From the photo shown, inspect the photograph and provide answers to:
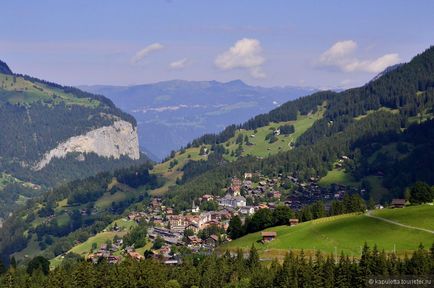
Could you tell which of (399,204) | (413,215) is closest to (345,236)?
(413,215)

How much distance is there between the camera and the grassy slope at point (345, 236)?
136125 millimetres

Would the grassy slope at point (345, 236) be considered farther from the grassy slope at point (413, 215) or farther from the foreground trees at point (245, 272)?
the foreground trees at point (245, 272)

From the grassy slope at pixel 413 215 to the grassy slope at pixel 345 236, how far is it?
65 centimetres

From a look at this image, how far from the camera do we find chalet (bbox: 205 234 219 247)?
18806 centimetres

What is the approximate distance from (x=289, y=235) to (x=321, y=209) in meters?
24.6

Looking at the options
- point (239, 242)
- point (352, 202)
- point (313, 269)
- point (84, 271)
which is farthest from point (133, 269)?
point (352, 202)

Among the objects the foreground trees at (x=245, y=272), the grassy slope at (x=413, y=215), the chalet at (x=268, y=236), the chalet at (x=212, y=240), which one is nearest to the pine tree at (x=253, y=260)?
the foreground trees at (x=245, y=272)

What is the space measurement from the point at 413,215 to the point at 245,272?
1813 inches

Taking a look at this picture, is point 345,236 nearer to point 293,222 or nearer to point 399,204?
point 293,222

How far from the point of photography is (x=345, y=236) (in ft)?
477

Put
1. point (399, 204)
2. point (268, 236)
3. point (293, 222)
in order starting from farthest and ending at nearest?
point (399, 204) → point (293, 222) → point (268, 236)

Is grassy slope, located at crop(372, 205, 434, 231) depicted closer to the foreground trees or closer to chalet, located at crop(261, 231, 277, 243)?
the foreground trees

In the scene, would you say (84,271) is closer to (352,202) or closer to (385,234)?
(385,234)

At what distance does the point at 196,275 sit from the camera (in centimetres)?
12631
